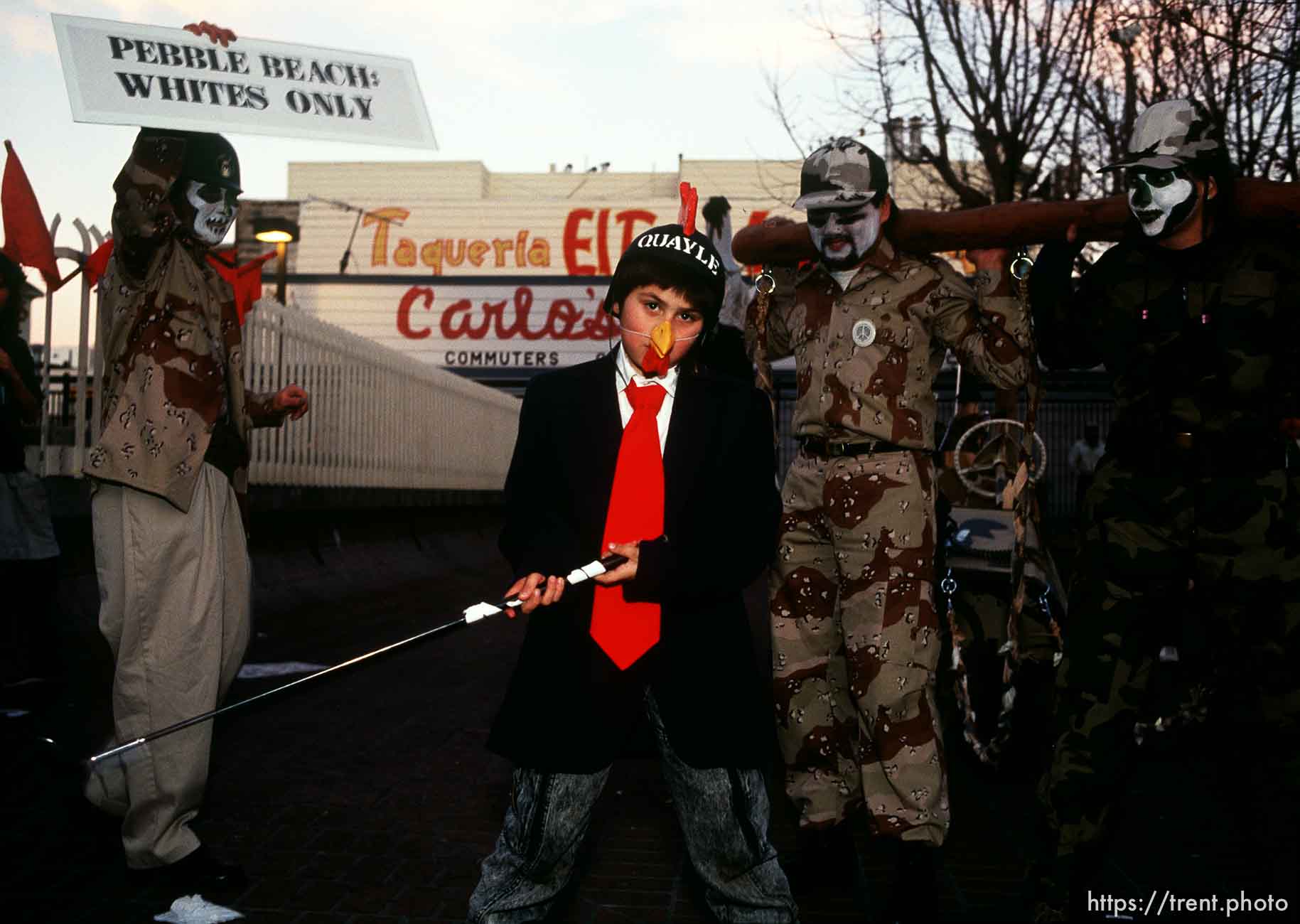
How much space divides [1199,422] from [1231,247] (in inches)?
19.6

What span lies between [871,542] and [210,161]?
7.54 ft

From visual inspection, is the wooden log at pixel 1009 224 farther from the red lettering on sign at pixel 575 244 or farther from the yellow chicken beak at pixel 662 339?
the red lettering on sign at pixel 575 244

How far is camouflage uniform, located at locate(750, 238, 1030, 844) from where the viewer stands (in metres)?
3.78

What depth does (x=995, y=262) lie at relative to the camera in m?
3.93

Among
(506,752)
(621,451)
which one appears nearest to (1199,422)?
(621,451)

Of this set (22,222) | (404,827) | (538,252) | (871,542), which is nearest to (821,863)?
(871,542)

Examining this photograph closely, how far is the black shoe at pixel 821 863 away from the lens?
3.88m

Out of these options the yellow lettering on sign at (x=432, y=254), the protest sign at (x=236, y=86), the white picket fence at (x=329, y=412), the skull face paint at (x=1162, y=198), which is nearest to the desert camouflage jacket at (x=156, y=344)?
the protest sign at (x=236, y=86)

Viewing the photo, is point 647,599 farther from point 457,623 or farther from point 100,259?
point 100,259

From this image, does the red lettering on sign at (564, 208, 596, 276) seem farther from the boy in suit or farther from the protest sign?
the boy in suit

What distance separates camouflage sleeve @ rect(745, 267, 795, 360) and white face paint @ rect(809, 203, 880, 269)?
0.31 metres

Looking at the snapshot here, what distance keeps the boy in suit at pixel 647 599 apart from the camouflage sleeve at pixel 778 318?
131 cm

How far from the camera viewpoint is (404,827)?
14.8 feet

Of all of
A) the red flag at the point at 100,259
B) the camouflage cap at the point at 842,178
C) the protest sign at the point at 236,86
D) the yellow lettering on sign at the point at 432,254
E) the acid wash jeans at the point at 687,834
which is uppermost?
the yellow lettering on sign at the point at 432,254
